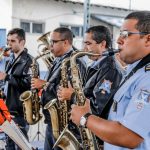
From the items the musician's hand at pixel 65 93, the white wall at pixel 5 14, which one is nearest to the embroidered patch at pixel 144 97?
the musician's hand at pixel 65 93

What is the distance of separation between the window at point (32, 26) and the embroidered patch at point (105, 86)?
10094 mm

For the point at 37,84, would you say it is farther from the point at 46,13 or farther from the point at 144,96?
the point at 46,13

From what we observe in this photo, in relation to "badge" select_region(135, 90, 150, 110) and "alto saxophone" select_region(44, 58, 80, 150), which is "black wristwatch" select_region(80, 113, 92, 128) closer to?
"badge" select_region(135, 90, 150, 110)

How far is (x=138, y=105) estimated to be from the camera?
171cm

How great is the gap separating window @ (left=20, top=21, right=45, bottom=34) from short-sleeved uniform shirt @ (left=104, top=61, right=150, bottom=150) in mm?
10939

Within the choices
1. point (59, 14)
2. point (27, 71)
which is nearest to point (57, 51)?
point (27, 71)

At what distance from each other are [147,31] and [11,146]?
3288 millimetres

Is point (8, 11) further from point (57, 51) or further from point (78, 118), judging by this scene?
point (78, 118)

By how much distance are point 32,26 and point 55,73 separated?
921 cm

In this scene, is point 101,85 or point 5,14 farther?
point 5,14

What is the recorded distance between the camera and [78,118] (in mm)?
1997

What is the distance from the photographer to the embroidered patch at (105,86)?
2.70m

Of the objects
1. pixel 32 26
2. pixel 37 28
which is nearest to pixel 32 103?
pixel 32 26

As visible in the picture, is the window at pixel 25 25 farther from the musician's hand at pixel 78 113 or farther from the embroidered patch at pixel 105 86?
the musician's hand at pixel 78 113
